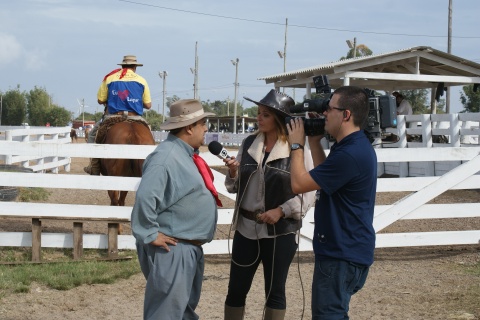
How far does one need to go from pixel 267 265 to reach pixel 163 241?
Answer: 45.6 inches

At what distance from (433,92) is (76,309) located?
17146mm

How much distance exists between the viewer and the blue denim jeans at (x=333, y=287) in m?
4.01

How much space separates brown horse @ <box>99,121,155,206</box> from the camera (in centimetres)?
958

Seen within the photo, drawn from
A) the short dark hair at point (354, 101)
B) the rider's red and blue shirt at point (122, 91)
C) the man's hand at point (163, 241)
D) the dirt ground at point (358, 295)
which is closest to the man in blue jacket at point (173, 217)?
the man's hand at point (163, 241)

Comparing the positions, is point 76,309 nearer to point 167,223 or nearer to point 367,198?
point 167,223

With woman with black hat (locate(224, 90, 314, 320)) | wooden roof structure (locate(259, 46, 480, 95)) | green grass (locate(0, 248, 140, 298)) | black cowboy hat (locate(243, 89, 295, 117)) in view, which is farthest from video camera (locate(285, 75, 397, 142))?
wooden roof structure (locate(259, 46, 480, 95))

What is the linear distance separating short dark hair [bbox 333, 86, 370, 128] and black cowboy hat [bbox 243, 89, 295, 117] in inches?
35.9

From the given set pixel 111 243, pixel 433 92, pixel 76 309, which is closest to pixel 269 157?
pixel 76 309

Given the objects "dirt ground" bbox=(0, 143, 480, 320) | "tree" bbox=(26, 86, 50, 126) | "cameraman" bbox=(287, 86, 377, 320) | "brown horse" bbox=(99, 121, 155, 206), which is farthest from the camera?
"tree" bbox=(26, 86, 50, 126)

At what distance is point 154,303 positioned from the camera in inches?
165

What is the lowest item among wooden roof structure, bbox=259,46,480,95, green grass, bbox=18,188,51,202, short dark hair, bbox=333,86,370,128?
green grass, bbox=18,188,51,202

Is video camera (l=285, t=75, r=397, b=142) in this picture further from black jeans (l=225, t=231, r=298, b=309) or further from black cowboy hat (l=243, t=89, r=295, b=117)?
black jeans (l=225, t=231, r=298, b=309)

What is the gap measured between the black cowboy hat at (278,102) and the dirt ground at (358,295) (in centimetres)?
109

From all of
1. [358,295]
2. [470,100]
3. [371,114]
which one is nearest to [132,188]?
[358,295]
